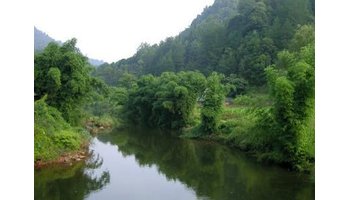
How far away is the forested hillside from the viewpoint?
54812 mm

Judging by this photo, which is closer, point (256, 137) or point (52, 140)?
point (52, 140)

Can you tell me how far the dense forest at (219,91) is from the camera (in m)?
20.9

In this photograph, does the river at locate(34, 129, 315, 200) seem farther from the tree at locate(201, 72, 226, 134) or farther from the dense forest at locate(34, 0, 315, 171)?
the tree at locate(201, 72, 226, 134)

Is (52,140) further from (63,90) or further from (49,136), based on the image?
(63,90)

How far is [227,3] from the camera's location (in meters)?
112

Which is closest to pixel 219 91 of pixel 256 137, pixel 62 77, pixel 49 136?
pixel 256 137

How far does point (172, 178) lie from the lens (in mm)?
20734

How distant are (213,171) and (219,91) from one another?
43.1 ft

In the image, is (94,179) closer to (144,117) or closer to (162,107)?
(162,107)

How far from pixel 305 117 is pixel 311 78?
6.34 feet

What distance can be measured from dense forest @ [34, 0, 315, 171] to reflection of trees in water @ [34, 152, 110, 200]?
151 centimetres

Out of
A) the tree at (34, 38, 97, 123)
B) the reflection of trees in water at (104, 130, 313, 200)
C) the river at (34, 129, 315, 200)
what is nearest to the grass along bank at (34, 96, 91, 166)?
the river at (34, 129, 315, 200)
